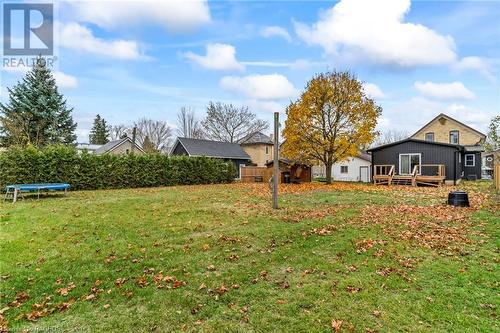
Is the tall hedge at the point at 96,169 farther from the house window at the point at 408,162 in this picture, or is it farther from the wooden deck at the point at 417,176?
the house window at the point at 408,162

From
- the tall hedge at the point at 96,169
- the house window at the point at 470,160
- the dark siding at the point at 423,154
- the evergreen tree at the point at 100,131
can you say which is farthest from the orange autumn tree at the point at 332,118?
the evergreen tree at the point at 100,131

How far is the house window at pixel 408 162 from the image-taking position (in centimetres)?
2300

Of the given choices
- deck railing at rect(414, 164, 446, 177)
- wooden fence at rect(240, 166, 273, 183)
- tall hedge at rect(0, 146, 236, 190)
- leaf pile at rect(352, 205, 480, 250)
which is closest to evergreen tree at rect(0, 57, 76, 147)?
tall hedge at rect(0, 146, 236, 190)

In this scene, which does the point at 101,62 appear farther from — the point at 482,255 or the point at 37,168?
the point at 482,255

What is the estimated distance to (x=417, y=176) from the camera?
70.3 feet

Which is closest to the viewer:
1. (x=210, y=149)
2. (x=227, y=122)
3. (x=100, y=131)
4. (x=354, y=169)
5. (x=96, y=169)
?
(x=96, y=169)

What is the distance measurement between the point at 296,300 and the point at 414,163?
22.8 metres

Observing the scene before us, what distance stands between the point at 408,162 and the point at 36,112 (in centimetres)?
3084

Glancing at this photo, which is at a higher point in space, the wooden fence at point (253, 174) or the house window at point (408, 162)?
the house window at point (408, 162)

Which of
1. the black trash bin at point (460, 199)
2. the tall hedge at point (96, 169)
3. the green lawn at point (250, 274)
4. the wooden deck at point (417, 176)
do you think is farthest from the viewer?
the wooden deck at point (417, 176)

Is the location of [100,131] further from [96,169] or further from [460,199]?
[460,199]

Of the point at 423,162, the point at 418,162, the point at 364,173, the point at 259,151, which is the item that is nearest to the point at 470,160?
the point at 423,162

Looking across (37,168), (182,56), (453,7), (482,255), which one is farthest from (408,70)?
(37,168)
